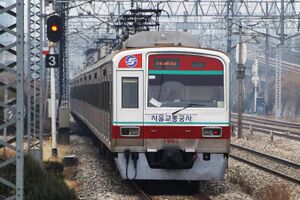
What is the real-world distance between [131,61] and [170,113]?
4.04 ft

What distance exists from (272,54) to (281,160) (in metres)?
55.4

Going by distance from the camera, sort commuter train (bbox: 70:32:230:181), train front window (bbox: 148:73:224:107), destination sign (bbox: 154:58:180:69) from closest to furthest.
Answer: commuter train (bbox: 70:32:230:181)
train front window (bbox: 148:73:224:107)
destination sign (bbox: 154:58:180:69)

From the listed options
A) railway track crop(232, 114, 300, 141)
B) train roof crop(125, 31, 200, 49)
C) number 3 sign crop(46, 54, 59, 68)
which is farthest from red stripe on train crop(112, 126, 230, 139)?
railway track crop(232, 114, 300, 141)

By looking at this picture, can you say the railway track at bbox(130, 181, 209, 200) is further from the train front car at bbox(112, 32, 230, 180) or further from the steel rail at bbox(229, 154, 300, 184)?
the steel rail at bbox(229, 154, 300, 184)

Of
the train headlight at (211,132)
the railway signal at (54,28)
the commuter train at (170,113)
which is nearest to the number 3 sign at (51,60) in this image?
the railway signal at (54,28)

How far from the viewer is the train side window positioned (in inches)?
441

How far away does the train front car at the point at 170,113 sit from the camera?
11078 mm

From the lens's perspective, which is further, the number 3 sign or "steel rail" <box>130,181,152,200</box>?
the number 3 sign

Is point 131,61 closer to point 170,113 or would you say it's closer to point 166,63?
point 166,63

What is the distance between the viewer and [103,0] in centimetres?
3052

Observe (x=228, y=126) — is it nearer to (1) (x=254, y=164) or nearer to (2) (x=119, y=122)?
(2) (x=119, y=122)

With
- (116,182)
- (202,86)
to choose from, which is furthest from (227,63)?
(116,182)

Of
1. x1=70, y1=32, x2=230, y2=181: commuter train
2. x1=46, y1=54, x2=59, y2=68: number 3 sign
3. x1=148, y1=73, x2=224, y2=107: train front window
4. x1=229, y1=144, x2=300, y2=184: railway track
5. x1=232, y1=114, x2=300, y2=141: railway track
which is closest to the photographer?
x1=70, y1=32, x2=230, y2=181: commuter train

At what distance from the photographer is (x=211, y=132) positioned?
11211 mm
